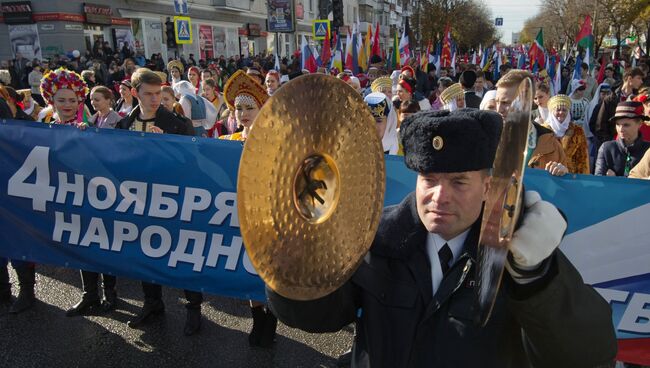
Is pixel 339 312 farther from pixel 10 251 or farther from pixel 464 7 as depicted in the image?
pixel 464 7

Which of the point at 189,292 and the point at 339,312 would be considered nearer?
the point at 339,312

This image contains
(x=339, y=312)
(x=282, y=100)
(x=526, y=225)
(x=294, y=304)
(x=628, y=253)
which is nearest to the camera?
(x=526, y=225)

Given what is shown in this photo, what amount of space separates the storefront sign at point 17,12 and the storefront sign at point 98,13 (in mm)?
2336

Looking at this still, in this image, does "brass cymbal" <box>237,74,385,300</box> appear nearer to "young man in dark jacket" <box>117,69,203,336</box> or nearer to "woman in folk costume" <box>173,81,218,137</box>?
"young man in dark jacket" <box>117,69,203,336</box>

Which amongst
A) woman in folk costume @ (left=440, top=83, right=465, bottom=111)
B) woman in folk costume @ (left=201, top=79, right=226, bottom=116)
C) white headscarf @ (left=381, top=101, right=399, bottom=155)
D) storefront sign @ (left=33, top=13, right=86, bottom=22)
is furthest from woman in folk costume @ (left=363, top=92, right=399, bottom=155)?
storefront sign @ (left=33, top=13, right=86, bottom=22)

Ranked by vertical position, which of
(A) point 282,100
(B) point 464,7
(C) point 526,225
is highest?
(B) point 464,7

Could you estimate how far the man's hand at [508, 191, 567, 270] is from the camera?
3.48ft

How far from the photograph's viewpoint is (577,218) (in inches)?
118

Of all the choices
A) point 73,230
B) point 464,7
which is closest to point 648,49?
point 464,7

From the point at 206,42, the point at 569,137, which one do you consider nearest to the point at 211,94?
the point at 569,137

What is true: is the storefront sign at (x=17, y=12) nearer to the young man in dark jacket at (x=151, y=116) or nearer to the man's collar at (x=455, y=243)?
the young man in dark jacket at (x=151, y=116)

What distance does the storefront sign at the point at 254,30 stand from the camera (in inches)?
1517

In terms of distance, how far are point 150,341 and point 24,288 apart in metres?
1.41

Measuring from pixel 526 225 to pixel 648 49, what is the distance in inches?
1235
